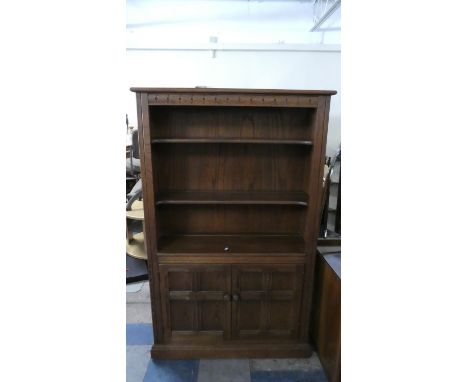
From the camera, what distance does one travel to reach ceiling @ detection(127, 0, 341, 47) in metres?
2.96

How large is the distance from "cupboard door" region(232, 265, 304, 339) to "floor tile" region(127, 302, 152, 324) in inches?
32.5

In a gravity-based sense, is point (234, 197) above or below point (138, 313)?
above

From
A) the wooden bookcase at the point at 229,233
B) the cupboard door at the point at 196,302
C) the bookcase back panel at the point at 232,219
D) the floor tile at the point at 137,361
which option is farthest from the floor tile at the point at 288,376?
the bookcase back panel at the point at 232,219

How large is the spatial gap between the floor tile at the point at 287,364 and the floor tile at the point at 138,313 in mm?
928

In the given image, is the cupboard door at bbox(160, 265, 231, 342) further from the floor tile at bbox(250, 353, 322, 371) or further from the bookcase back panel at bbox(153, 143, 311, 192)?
the bookcase back panel at bbox(153, 143, 311, 192)

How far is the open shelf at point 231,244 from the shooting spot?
1.74m

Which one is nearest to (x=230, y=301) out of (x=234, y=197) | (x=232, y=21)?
(x=234, y=197)

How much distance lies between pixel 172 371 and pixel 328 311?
1068mm

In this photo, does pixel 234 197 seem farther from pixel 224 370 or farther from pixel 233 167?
pixel 224 370

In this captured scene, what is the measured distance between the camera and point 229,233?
1.98 m

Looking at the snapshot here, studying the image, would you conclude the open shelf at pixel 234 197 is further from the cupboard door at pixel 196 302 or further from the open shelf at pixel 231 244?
the cupboard door at pixel 196 302

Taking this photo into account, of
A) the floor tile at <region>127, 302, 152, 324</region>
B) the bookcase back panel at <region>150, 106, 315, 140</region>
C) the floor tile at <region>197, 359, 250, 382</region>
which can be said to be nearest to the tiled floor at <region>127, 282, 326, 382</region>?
the floor tile at <region>197, 359, 250, 382</region>

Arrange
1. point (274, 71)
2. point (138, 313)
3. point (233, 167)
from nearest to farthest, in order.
Answer: point (233, 167) < point (138, 313) < point (274, 71)
